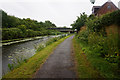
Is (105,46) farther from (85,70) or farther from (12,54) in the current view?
(12,54)

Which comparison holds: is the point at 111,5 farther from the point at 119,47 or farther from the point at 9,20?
the point at 9,20

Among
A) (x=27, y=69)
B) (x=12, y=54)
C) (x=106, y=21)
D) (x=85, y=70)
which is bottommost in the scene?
(x=12, y=54)

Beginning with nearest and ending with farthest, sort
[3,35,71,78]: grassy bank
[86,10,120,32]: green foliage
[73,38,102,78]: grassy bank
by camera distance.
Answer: [73,38,102,78]: grassy bank < [3,35,71,78]: grassy bank < [86,10,120,32]: green foliage

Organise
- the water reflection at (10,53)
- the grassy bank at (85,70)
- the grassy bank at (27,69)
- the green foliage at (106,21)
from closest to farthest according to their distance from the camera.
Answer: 1. the grassy bank at (85,70)
2. the grassy bank at (27,69)
3. the water reflection at (10,53)
4. the green foliage at (106,21)

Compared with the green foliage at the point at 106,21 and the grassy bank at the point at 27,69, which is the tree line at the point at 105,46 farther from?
the grassy bank at the point at 27,69

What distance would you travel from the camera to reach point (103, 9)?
23.5 meters

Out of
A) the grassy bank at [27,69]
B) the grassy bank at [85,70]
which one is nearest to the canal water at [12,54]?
the grassy bank at [27,69]

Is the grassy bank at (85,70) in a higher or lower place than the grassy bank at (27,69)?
higher

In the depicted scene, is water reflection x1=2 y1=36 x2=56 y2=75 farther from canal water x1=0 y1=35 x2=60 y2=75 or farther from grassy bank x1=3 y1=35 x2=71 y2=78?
grassy bank x1=3 y1=35 x2=71 y2=78

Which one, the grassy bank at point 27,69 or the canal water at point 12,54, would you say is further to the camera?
the canal water at point 12,54

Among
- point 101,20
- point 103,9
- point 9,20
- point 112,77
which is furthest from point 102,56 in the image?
point 9,20

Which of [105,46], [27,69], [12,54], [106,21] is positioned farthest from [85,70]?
[12,54]

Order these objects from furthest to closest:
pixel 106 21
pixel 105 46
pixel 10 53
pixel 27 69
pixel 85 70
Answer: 1. pixel 10 53
2. pixel 106 21
3. pixel 105 46
4. pixel 27 69
5. pixel 85 70

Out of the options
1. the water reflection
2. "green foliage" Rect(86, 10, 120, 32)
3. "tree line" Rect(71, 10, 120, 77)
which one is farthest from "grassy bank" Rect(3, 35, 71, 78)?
"green foliage" Rect(86, 10, 120, 32)
